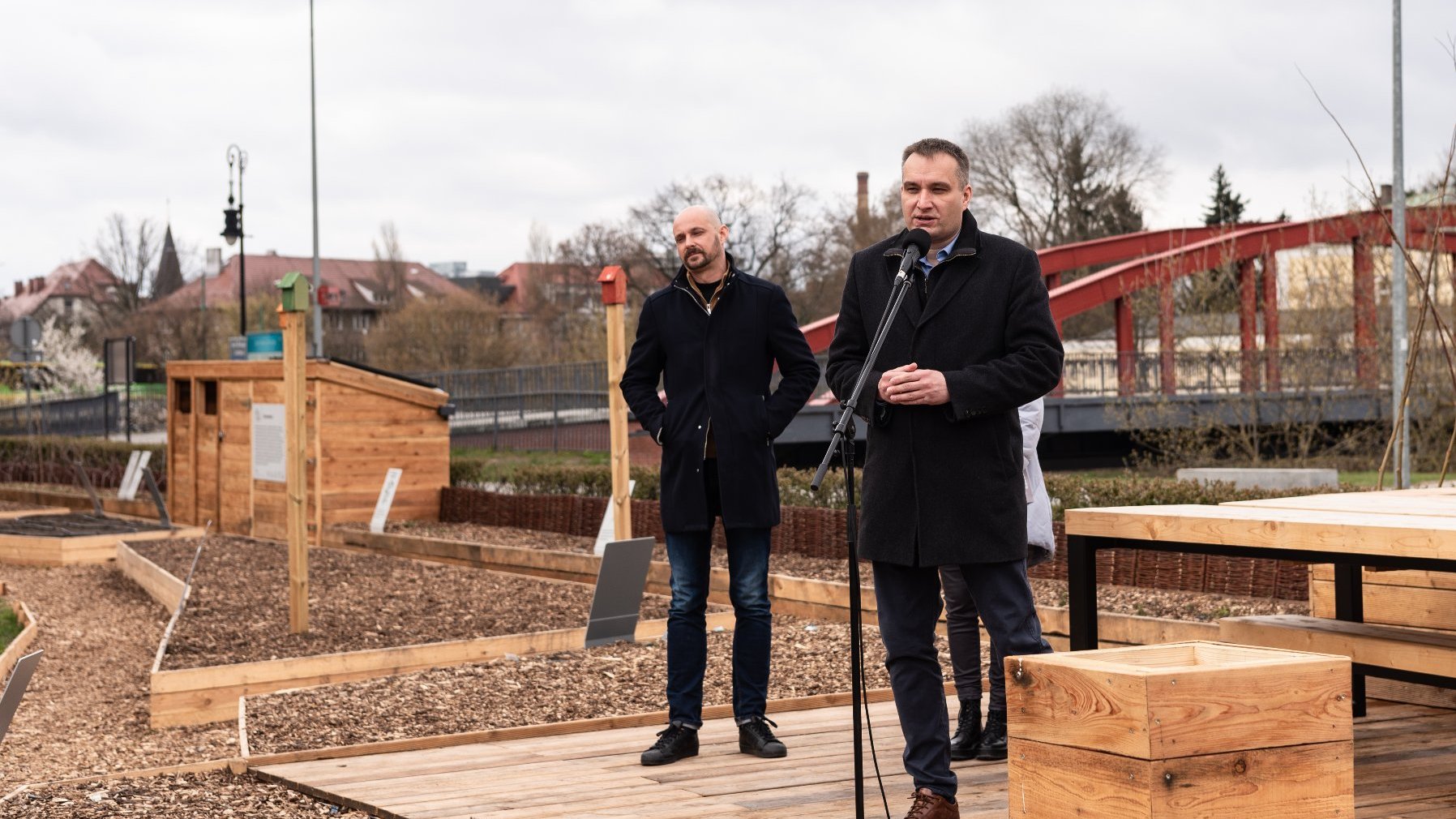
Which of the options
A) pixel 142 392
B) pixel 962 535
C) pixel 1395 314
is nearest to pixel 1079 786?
pixel 962 535

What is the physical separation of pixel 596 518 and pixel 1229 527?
1067cm

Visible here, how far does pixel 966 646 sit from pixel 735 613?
2.60ft

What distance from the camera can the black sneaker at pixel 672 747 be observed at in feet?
16.6

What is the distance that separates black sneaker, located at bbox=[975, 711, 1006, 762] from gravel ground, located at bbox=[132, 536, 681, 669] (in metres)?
4.88

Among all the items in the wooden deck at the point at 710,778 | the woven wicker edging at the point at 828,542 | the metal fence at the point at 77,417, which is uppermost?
the metal fence at the point at 77,417

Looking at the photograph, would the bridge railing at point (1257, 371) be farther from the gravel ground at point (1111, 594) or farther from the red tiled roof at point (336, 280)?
the red tiled roof at point (336, 280)

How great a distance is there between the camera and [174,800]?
498cm

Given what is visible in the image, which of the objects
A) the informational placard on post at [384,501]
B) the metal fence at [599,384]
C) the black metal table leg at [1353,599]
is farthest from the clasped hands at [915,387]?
the metal fence at [599,384]

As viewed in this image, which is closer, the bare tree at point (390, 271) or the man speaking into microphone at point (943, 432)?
the man speaking into microphone at point (943, 432)

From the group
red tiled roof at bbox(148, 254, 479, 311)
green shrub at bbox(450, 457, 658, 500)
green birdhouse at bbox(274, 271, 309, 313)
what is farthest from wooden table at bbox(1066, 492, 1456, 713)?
red tiled roof at bbox(148, 254, 479, 311)

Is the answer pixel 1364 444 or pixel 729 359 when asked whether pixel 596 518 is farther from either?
pixel 1364 444

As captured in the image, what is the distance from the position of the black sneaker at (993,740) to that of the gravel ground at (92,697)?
3.09 m

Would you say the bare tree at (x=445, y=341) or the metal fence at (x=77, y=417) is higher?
the bare tree at (x=445, y=341)

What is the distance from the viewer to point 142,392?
184 ft
